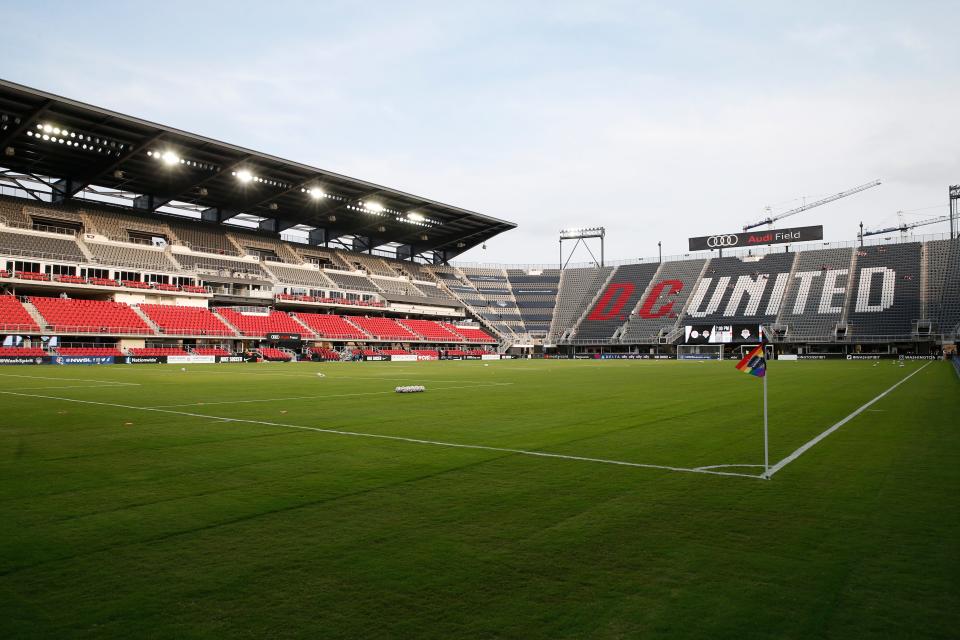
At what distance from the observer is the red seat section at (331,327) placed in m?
69.4

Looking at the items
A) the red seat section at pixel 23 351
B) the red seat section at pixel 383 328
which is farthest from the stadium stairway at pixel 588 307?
the red seat section at pixel 23 351

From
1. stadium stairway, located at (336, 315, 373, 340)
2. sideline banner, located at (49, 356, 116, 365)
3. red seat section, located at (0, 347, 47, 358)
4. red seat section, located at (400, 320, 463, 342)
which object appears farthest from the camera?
red seat section, located at (400, 320, 463, 342)

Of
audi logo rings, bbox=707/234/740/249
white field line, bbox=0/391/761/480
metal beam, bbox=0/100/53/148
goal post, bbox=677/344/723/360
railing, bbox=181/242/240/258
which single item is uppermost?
metal beam, bbox=0/100/53/148

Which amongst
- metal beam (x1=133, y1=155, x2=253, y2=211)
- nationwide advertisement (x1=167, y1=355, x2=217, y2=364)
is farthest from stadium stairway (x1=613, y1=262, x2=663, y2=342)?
nationwide advertisement (x1=167, y1=355, x2=217, y2=364)

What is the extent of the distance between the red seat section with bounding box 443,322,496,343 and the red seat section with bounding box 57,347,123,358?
4532 centimetres

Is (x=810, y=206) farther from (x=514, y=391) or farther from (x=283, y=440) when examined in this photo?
(x=283, y=440)

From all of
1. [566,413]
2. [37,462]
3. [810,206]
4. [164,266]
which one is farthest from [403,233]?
[810,206]

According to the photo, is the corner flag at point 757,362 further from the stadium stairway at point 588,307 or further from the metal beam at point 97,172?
the stadium stairway at point 588,307

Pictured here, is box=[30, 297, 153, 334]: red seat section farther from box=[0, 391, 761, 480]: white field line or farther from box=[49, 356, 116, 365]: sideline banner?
box=[0, 391, 761, 480]: white field line

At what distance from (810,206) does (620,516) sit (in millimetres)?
154974

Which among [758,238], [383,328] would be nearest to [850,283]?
[758,238]

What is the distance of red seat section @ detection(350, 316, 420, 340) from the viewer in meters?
74.7

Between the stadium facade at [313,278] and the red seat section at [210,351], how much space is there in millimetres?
461

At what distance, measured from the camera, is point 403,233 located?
292 ft
